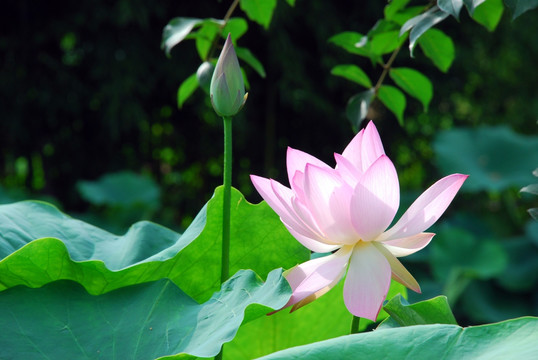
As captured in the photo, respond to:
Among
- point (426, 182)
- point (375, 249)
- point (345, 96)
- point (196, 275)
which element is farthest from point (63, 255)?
point (426, 182)

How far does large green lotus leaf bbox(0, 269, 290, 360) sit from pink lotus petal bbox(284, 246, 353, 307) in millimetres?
13

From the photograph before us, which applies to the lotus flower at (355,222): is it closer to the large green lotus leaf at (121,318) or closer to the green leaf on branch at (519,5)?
the large green lotus leaf at (121,318)

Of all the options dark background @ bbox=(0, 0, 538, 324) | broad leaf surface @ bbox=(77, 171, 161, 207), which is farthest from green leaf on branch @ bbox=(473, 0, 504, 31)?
broad leaf surface @ bbox=(77, 171, 161, 207)

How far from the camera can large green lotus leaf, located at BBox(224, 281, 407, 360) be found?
0.60m

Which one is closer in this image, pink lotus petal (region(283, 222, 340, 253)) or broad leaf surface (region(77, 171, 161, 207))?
pink lotus petal (region(283, 222, 340, 253))

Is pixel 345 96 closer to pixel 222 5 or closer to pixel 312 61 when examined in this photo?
pixel 312 61

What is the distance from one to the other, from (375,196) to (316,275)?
65 millimetres

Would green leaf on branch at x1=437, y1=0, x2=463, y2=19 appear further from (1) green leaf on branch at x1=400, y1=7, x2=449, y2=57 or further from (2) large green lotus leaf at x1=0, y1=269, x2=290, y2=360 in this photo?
(2) large green lotus leaf at x1=0, y1=269, x2=290, y2=360

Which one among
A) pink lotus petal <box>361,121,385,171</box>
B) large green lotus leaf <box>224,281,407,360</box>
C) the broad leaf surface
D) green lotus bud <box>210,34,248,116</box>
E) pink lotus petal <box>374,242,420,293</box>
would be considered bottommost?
the broad leaf surface

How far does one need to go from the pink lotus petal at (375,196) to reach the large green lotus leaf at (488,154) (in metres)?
2.87

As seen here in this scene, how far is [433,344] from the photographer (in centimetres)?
38

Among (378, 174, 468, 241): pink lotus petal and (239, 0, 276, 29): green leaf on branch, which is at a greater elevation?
(239, 0, 276, 29): green leaf on branch

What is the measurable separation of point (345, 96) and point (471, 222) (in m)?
0.85

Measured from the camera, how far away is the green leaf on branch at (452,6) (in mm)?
497
